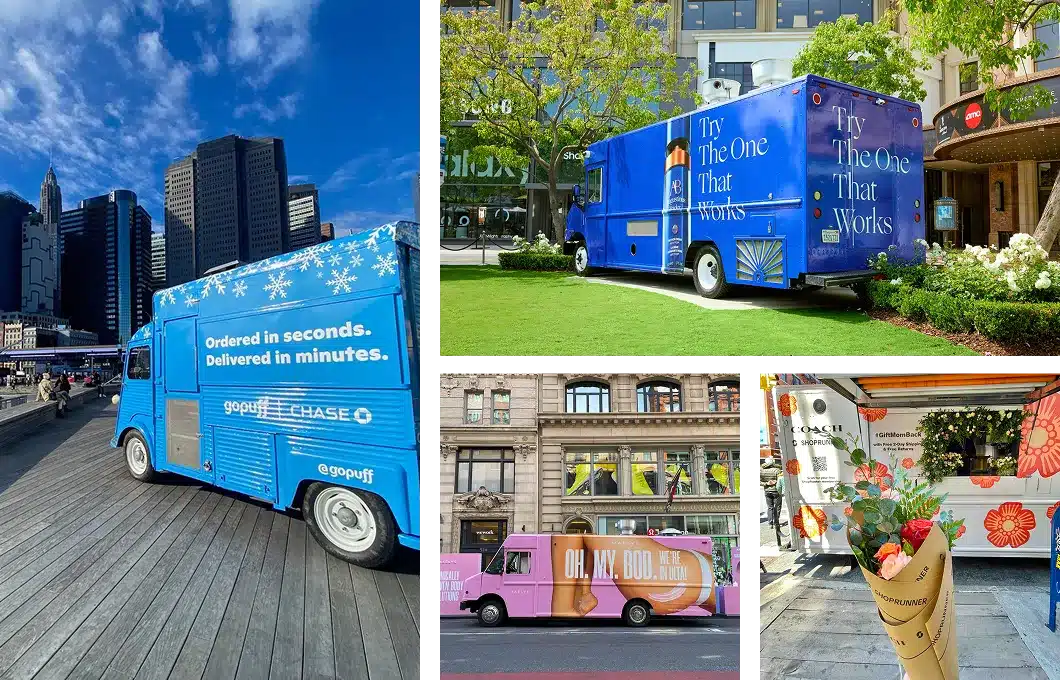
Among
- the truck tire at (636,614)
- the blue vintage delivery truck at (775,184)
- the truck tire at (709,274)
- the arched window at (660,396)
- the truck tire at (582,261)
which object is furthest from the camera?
the truck tire at (582,261)

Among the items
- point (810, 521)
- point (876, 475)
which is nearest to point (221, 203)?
point (810, 521)

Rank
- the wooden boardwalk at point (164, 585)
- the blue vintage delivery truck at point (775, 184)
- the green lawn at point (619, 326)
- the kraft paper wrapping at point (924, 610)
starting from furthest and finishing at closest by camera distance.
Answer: the green lawn at point (619, 326), the blue vintage delivery truck at point (775, 184), the kraft paper wrapping at point (924, 610), the wooden boardwalk at point (164, 585)

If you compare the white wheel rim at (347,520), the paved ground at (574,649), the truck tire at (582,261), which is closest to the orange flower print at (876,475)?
the paved ground at (574,649)

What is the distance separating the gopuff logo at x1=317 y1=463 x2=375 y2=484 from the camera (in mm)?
2137

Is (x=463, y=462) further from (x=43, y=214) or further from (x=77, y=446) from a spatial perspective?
(x=43, y=214)

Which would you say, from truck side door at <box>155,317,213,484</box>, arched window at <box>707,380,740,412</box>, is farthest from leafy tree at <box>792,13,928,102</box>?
truck side door at <box>155,317,213,484</box>

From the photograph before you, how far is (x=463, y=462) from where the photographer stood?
2.69 metres

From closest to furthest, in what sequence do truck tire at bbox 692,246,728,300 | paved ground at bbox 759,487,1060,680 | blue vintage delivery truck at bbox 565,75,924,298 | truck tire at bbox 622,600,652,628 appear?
paved ground at bbox 759,487,1060,680
truck tire at bbox 622,600,652,628
blue vintage delivery truck at bbox 565,75,924,298
truck tire at bbox 692,246,728,300

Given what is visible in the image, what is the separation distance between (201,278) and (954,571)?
8.50ft

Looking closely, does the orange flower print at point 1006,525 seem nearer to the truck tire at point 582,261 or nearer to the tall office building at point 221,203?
the truck tire at point 582,261

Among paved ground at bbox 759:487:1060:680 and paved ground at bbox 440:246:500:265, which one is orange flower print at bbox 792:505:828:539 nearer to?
paved ground at bbox 759:487:1060:680

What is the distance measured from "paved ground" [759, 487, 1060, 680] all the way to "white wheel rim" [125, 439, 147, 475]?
1928mm

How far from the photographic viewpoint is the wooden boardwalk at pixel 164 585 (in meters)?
2.02

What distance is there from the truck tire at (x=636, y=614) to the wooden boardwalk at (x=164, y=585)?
0.90 metres
